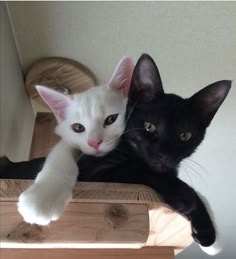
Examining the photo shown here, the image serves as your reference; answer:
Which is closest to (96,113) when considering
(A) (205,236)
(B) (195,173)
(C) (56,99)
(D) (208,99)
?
(C) (56,99)

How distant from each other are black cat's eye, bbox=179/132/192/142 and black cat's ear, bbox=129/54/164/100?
0.13 m

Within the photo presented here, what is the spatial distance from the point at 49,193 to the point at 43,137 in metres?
0.70

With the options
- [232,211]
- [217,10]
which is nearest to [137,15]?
[217,10]

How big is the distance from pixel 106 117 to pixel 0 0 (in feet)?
1.48

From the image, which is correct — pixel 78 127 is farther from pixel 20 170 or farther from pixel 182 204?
pixel 182 204

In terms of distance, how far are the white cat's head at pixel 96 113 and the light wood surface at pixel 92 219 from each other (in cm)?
19

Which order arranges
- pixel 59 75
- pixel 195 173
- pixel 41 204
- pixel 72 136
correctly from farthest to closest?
1. pixel 195 173
2. pixel 59 75
3. pixel 72 136
4. pixel 41 204

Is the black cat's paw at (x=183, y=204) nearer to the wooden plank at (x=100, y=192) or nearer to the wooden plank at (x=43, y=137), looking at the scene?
the wooden plank at (x=100, y=192)

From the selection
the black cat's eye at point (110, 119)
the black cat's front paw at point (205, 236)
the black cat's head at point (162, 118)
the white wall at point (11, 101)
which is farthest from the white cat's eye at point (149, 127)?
the white wall at point (11, 101)

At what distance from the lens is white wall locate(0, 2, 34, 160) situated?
1132mm

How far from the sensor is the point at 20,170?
951 millimetres

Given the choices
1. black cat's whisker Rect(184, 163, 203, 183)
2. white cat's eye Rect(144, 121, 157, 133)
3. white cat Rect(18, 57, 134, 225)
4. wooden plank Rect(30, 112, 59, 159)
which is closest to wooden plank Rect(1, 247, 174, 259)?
white cat Rect(18, 57, 134, 225)

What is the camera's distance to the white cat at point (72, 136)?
0.70 m

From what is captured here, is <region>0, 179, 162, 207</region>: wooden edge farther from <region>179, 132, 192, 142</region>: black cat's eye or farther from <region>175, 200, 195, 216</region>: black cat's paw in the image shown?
<region>179, 132, 192, 142</region>: black cat's eye
